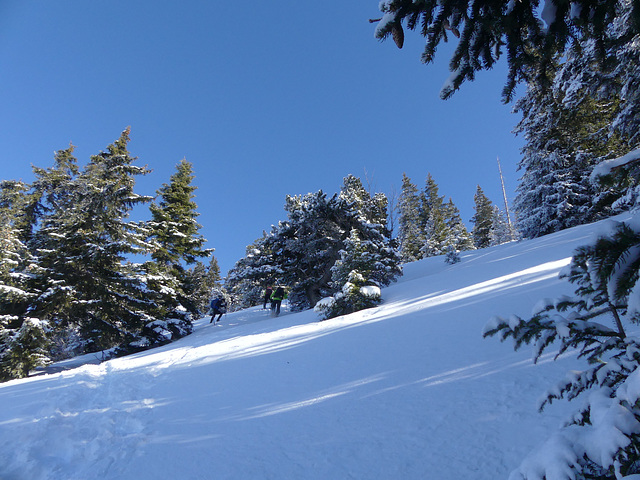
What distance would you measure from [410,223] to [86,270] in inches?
1366

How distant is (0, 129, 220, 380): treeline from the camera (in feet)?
39.8

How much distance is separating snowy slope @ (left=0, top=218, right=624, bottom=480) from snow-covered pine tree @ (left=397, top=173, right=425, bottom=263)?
107ft

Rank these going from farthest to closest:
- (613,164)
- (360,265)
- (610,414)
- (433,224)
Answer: (433,224) < (360,265) < (613,164) < (610,414)

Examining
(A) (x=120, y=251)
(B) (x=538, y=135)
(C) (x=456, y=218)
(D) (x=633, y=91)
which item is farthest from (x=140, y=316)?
(C) (x=456, y=218)

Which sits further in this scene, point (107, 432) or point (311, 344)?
point (311, 344)

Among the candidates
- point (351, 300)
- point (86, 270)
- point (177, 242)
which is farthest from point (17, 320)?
point (351, 300)

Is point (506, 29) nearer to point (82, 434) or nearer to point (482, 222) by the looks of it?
point (82, 434)

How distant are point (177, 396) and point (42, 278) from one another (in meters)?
13.0

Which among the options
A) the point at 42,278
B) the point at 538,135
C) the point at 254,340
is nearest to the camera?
the point at 254,340

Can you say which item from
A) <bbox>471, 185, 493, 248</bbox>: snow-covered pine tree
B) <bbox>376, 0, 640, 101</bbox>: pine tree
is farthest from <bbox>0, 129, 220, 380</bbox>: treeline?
<bbox>471, 185, 493, 248</bbox>: snow-covered pine tree

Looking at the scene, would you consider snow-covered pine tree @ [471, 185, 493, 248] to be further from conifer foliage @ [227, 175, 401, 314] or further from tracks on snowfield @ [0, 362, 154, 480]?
tracks on snowfield @ [0, 362, 154, 480]

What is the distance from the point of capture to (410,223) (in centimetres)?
3991

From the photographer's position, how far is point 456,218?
44094 millimetres

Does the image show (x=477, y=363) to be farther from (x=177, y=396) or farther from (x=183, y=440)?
(x=177, y=396)
